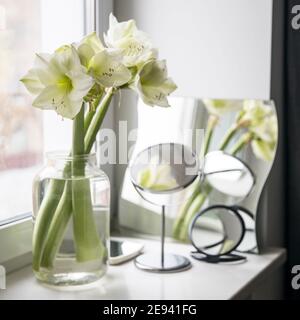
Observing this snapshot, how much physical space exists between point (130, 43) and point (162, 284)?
46 cm

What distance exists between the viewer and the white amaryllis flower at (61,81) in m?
1.05

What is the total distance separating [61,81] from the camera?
3.49 feet

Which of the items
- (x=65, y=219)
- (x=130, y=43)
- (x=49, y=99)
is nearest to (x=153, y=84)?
(x=130, y=43)

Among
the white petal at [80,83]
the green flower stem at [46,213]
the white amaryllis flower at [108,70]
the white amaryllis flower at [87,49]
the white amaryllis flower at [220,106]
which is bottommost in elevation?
the green flower stem at [46,213]

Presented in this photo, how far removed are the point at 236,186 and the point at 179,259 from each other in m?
0.20

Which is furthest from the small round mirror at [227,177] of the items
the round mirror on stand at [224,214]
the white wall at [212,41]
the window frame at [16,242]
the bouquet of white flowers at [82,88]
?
the window frame at [16,242]

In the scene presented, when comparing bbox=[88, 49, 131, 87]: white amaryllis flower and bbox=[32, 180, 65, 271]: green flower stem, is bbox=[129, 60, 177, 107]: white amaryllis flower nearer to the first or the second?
bbox=[88, 49, 131, 87]: white amaryllis flower

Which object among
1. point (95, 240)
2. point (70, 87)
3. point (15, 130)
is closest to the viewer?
point (70, 87)

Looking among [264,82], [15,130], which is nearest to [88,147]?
[15,130]

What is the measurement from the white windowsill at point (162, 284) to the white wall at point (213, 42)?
1.23 ft

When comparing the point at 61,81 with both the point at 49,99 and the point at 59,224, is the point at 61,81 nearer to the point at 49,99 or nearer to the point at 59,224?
the point at 49,99

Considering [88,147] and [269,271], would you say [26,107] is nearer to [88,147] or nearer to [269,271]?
[88,147]

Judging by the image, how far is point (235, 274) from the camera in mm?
1264

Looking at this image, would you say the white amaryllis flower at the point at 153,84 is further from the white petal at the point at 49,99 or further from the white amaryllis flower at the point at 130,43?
the white petal at the point at 49,99
